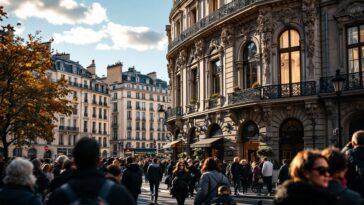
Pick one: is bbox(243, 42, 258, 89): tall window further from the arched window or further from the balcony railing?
the balcony railing

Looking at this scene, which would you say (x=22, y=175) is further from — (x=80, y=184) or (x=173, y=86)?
(x=173, y=86)

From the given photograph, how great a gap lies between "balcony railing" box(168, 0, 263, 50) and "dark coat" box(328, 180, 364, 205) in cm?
2665

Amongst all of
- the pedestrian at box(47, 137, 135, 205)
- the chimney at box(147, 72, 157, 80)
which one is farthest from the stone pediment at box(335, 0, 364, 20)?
the chimney at box(147, 72, 157, 80)

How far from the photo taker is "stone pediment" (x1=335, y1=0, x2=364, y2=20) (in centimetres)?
2670

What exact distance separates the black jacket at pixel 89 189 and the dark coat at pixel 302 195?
1.28m

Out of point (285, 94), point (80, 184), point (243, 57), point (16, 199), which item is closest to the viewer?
point (80, 184)

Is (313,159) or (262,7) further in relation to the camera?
(262,7)

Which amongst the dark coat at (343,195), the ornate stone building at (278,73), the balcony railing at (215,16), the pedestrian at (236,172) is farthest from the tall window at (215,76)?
the dark coat at (343,195)

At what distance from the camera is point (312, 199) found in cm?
407

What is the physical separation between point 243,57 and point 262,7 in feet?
13.1

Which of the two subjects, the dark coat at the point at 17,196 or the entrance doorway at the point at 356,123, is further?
the entrance doorway at the point at 356,123

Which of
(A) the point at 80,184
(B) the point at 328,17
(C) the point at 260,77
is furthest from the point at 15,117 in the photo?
(A) the point at 80,184

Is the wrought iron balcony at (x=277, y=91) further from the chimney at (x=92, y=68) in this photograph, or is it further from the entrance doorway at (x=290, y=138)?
the chimney at (x=92, y=68)

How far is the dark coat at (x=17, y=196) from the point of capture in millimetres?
5082
